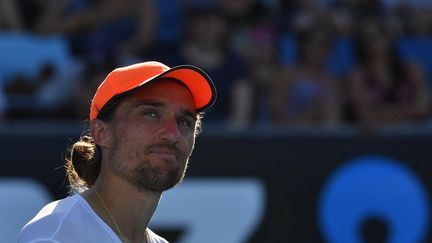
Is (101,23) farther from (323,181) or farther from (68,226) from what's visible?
(68,226)

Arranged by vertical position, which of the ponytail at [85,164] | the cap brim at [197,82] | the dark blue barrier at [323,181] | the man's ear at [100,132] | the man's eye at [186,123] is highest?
the cap brim at [197,82]

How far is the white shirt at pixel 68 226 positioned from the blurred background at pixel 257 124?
3.66 meters

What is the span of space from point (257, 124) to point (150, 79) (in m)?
4.25

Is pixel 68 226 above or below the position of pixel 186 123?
below

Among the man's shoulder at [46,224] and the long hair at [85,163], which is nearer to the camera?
the man's shoulder at [46,224]

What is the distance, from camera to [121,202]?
2986 millimetres

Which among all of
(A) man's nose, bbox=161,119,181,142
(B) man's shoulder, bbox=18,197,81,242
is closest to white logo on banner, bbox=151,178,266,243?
(A) man's nose, bbox=161,119,181,142

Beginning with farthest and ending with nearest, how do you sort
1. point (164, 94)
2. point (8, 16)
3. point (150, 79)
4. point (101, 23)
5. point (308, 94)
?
point (101, 23)
point (8, 16)
point (308, 94)
point (164, 94)
point (150, 79)

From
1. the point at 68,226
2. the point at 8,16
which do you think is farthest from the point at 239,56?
the point at 68,226

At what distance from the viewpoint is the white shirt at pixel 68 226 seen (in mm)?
2623

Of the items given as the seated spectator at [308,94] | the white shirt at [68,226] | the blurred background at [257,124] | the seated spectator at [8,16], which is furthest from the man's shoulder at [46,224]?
the seated spectator at [8,16]

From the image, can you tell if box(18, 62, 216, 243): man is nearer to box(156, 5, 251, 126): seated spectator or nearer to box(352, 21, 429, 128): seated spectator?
box(156, 5, 251, 126): seated spectator

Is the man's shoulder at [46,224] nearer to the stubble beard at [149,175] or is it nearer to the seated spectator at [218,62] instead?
the stubble beard at [149,175]

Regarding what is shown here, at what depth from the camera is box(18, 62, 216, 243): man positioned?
288cm
